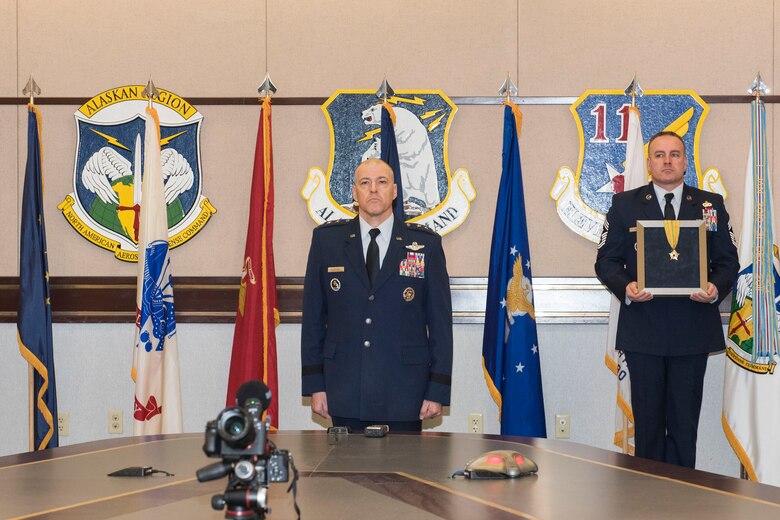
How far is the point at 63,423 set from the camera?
4.36 meters

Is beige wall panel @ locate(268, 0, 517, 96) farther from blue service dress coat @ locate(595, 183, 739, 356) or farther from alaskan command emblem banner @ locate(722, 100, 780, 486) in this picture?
alaskan command emblem banner @ locate(722, 100, 780, 486)

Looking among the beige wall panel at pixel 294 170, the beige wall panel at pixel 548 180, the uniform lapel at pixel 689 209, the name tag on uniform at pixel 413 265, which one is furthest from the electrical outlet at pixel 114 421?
the uniform lapel at pixel 689 209

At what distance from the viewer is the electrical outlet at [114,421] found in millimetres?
4340

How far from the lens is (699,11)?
13.9ft

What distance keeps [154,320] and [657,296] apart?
2.23 m

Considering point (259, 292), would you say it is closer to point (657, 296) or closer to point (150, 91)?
point (150, 91)

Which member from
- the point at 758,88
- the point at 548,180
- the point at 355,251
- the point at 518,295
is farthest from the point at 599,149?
the point at 355,251

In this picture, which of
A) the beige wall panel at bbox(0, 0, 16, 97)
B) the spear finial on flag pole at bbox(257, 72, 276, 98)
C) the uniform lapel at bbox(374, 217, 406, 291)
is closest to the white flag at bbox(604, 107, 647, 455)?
the uniform lapel at bbox(374, 217, 406, 291)

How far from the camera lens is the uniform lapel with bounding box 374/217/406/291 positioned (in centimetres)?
Result: 297

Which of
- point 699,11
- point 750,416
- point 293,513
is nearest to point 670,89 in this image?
point 699,11

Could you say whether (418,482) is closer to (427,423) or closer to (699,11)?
(427,423)

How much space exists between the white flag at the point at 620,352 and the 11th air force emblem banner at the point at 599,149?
0.45ft

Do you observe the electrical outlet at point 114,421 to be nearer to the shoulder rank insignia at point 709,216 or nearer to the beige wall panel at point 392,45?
the beige wall panel at point 392,45

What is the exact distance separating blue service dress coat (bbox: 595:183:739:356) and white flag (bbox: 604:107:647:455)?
40 centimetres
